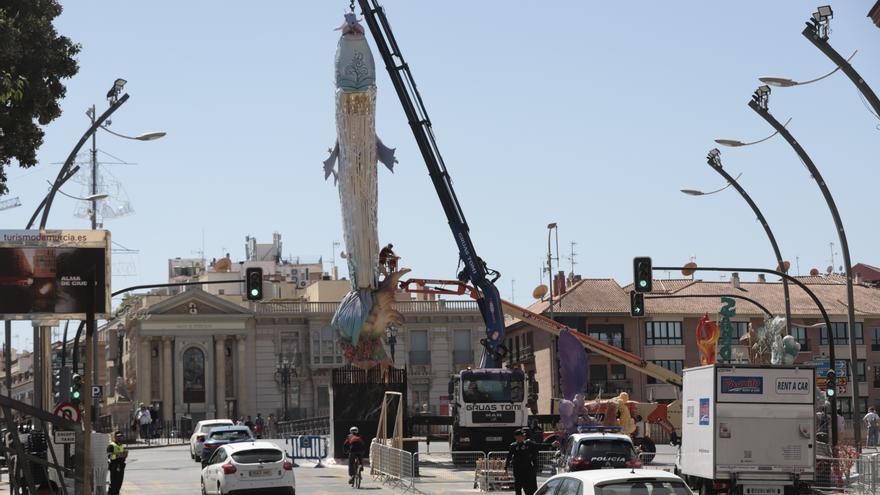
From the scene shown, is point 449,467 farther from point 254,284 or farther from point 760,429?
point 760,429

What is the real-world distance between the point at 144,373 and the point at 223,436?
5449cm

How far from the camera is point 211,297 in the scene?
99.4 m

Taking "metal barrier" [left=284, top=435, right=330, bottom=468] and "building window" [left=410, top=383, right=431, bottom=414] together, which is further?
"building window" [left=410, top=383, right=431, bottom=414]

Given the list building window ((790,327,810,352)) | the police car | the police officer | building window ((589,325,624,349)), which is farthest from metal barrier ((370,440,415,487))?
building window ((790,327,810,352))

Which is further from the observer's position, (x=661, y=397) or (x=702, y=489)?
(x=661, y=397)

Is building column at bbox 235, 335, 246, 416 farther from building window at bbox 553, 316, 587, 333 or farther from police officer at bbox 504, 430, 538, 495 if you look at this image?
police officer at bbox 504, 430, 538, 495

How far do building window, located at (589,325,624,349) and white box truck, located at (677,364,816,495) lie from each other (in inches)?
2464

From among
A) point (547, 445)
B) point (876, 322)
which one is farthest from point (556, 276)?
point (547, 445)

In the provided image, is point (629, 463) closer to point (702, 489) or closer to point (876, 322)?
point (702, 489)

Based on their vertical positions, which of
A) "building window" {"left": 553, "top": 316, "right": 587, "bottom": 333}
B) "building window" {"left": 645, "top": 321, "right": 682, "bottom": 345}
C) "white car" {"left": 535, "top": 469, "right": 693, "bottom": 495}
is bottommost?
"white car" {"left": 535, "top": 469, "right": 693, "bottom": 495}

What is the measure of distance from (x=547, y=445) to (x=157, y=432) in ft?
150

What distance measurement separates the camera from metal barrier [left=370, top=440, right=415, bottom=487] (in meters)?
34.8

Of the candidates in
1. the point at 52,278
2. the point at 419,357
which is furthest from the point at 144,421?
the point at 52,278

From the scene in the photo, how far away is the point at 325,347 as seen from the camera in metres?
101
